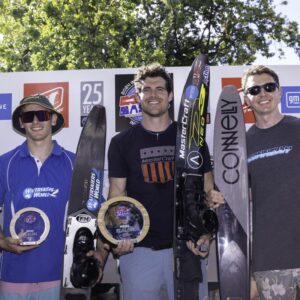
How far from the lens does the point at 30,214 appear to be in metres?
2.85

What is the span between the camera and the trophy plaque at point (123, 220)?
2768mm

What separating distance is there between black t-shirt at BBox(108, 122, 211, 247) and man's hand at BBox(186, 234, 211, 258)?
0.13m

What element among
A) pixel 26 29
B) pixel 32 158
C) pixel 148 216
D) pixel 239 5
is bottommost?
pixel 148 216

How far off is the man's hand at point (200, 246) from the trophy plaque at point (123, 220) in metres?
0.32

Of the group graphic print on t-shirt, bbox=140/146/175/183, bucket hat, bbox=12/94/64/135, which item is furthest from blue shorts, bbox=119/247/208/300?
bucket hat, bbox=12/94/64/135

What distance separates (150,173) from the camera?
2875 mm

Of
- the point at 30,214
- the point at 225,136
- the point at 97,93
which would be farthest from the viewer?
the point at 97,93

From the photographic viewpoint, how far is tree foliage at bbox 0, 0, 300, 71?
1082 centimetres

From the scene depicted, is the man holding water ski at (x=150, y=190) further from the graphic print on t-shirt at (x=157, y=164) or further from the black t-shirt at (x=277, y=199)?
the black t-shirt at (x=277, y=199)

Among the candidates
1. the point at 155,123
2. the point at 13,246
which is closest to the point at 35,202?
the point at 13,246

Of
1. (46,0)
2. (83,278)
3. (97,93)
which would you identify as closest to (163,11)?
Result: (46,0)

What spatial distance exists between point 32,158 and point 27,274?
0.74m

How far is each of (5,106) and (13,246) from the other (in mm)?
1903

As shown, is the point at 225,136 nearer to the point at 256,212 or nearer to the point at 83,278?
the point at 256,212
